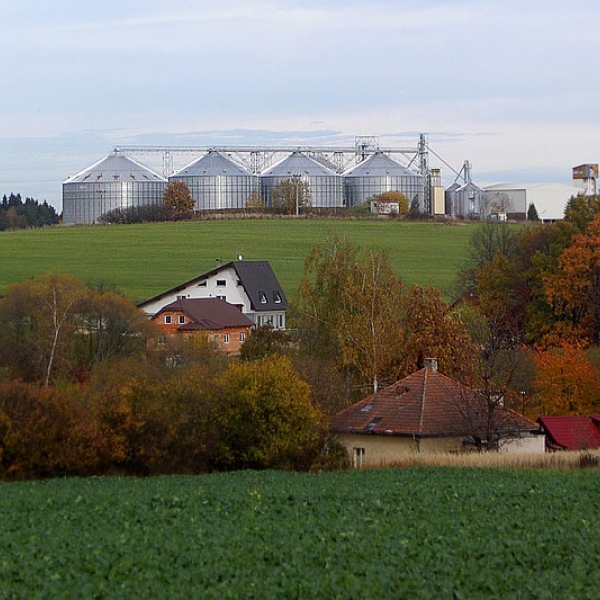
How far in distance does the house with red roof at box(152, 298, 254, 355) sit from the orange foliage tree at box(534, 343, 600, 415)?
23.3 metres

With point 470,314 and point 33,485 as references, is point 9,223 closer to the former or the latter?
point 470,314

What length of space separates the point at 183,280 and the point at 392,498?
190 feet

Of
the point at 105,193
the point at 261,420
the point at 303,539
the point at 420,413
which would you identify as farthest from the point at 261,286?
the point at 303,539

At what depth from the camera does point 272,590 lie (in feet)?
42.5

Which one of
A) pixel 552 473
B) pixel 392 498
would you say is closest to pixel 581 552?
pixel 392 498

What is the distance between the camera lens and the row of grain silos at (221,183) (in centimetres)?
12369

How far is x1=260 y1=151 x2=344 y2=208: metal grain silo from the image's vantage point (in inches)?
5039

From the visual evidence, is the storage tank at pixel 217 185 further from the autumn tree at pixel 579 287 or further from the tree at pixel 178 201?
the autumn tree at pixel 579 287

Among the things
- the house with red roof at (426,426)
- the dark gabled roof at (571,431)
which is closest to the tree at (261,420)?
the house with red roof at (426,426)

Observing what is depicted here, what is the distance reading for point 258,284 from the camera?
72.9 meters

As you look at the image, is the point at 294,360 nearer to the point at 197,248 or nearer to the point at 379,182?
→ the point at 197,248

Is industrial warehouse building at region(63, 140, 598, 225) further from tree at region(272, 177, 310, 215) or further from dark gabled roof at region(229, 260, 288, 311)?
dark gabled roof at region(229, 260, 288, 311)

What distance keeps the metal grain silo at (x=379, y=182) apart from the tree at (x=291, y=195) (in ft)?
23.6

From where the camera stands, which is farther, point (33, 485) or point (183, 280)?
point (183, 280)
